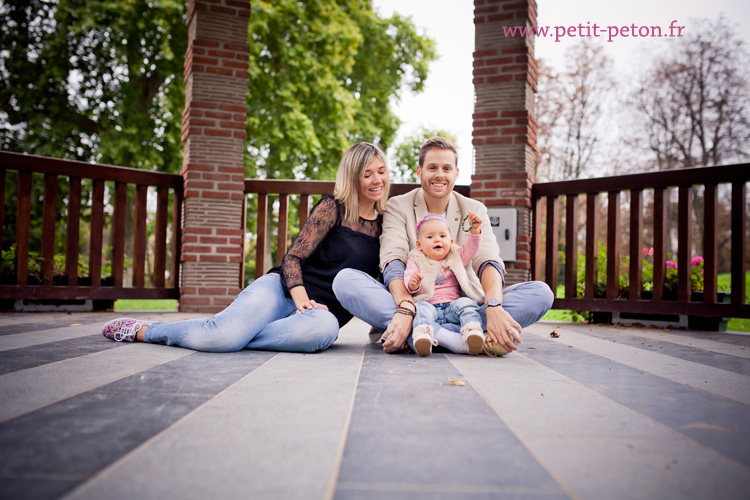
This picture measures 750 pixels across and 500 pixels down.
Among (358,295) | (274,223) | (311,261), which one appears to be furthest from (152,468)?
(274,223)

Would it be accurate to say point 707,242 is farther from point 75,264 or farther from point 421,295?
point 75,264

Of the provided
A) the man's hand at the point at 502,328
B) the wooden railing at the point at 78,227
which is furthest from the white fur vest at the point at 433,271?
the wooden railing at the point at 78,227

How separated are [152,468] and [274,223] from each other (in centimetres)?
1624

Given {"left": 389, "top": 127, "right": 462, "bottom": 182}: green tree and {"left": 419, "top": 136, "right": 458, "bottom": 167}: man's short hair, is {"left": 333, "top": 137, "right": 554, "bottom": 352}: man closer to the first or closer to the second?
{"left": 419, "top": 136, "right": 458, "bottom": 167}: man's short hair

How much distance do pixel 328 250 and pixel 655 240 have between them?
310 centimetres

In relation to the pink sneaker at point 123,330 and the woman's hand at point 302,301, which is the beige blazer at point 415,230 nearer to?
the woman's hand at point 302,301

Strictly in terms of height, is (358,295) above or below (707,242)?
below

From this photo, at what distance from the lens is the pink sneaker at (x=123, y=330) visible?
2.93 meters

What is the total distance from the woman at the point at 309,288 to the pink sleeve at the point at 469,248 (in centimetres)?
53

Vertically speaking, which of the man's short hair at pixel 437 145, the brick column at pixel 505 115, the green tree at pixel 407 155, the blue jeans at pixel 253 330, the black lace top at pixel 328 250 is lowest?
the blue jeans at pixel 253 330

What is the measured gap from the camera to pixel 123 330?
2951 millimetres

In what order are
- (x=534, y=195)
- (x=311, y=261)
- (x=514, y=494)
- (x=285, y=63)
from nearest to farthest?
1. (x=514, y=494)
2. (x=311, y=261)
3. (x=534, y=195)
4. (x=285, y=63)

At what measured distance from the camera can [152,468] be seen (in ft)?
3.42

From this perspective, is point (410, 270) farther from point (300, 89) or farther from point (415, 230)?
point (300, 89)
